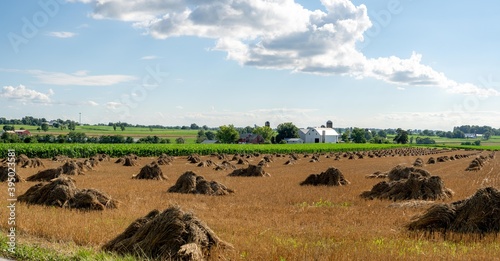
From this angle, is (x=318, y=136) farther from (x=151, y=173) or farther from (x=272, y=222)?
(x=272, y=222)

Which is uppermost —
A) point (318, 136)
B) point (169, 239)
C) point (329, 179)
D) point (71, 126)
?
point (71, 126)

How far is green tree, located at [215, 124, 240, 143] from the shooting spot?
602 ft

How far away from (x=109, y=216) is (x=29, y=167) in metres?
32.9

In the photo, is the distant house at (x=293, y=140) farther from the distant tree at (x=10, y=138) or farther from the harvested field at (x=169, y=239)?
the harvested field at (x=169, y=239)

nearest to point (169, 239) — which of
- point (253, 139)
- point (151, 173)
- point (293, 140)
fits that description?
point (151, 173)

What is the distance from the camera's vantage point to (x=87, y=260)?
9219 mm

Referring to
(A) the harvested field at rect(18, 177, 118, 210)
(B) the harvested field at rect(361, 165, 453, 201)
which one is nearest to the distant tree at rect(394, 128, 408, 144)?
(B) the harvested field at rect(361, 165, 453, 201)

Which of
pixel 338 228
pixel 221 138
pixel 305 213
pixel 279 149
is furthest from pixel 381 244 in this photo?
pixel 221 138

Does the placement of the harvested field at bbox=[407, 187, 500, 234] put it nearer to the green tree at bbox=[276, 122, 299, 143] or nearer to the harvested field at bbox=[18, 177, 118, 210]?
the harvested field at bbox=[18, 177, 118, 210]

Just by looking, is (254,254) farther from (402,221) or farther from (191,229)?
(402,221)

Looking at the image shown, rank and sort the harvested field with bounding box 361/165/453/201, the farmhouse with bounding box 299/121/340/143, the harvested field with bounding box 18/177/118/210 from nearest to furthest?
the harvested field with bounding box 18/177/118/210, the harvested field with bounding box 361/165/453/201, the farmhouse with bounding box 299/121/340/143

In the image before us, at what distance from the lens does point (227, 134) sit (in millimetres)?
183625

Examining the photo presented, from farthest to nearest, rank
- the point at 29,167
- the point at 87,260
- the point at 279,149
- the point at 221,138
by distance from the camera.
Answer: the point at 221,138, the point at 279,149, the point at 29,167, the point at 87,260

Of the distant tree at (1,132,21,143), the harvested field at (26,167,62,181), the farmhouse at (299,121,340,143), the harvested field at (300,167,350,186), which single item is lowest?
the harvested field at (26,167,62,181)
